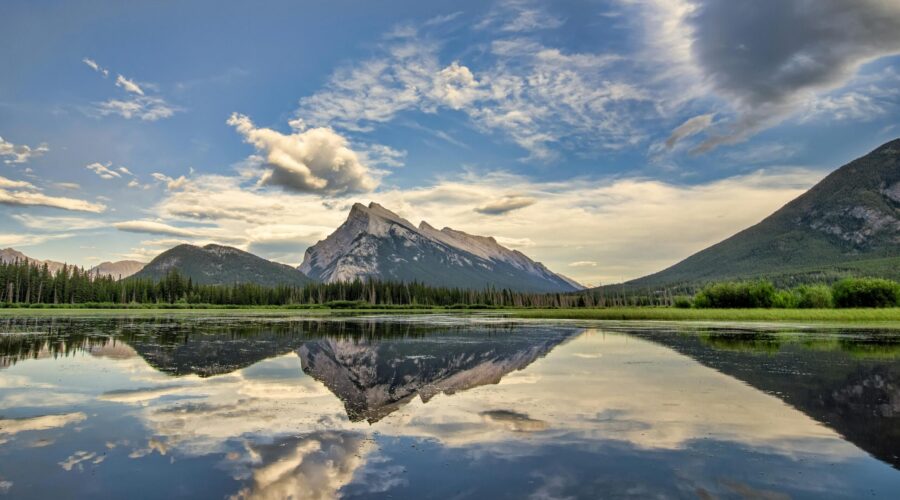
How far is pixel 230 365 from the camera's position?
3012 centimetres

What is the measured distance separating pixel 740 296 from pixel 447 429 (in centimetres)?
13613

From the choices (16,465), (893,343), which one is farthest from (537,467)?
(893,343)

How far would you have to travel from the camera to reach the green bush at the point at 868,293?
349 feet

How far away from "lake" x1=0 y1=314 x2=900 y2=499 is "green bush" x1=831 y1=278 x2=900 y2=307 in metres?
100.0

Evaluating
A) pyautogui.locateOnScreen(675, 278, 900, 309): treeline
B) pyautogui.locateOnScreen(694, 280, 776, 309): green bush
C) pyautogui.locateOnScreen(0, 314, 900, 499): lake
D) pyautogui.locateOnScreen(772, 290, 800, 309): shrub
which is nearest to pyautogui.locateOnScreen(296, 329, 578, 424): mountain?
pyautogui.locateOnScreen(0, 314, 900, 499): lake

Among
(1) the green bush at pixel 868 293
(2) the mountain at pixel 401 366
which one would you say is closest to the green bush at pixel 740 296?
(1) the green bush at pixel 868 293

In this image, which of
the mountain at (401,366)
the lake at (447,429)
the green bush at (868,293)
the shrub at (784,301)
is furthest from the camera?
the shrub at (784,301)

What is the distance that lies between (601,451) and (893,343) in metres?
46.5

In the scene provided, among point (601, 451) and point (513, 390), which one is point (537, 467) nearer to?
point (601, 451)

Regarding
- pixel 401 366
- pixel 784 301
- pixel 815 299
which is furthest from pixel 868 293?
pixel 401 366

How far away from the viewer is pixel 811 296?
12375 cm

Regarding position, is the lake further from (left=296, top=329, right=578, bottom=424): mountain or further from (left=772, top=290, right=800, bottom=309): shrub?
(left=772, top=290, right=800, bottom=309): shrub

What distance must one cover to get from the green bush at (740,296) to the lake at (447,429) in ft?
358

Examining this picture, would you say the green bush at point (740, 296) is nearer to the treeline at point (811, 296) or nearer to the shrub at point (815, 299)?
the treeline at point (811, 296)
